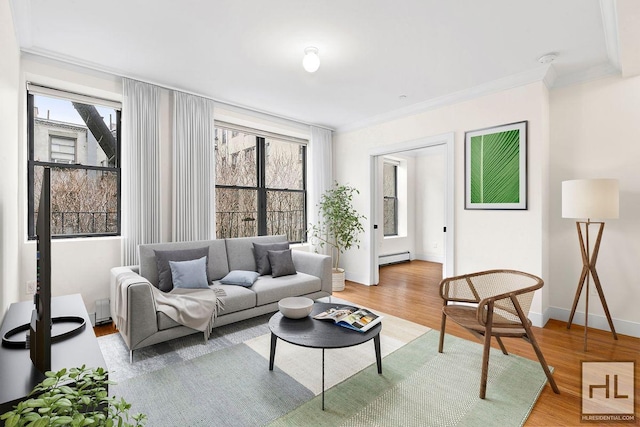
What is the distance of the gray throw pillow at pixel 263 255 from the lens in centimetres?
374

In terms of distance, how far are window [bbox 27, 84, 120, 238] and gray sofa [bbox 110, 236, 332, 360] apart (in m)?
0.75

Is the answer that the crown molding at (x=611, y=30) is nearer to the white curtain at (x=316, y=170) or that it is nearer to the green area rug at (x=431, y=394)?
the green area rug at (x=431, y=394)

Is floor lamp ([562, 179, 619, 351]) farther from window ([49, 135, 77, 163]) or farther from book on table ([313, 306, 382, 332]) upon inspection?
window ([49, 135, 77, 163])

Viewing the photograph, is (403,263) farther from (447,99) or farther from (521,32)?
(521,32)

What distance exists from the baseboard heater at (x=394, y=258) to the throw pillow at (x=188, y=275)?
4206 mm

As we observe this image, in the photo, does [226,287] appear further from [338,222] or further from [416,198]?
[416,198]

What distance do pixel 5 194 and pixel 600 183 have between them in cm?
457

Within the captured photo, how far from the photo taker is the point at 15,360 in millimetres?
1337

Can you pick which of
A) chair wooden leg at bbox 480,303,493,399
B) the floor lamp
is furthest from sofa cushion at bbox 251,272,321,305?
the floor lamp

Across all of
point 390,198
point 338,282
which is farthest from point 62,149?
point 390,198

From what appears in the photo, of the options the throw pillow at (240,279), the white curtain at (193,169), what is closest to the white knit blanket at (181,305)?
the throw pillow at (240,279)

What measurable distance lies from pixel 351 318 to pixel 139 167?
2763mm

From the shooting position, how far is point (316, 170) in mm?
5211

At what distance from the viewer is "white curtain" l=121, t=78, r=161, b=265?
10.8 ft
